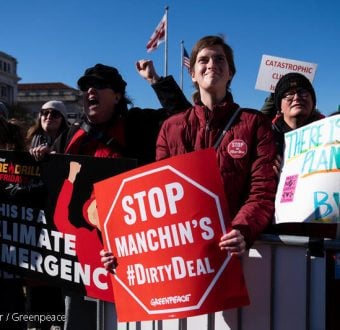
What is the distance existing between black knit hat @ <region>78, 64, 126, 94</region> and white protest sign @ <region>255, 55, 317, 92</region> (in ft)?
12.4

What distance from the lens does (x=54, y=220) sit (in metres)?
2.81

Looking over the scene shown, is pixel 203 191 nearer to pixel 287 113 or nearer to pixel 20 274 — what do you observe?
pixel 287 113

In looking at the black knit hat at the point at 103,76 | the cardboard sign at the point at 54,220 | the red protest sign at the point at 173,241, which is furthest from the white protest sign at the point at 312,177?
the black knit hat at the point at 103,76

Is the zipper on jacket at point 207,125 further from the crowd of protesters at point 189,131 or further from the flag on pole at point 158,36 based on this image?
the flag on pole at point 158,36

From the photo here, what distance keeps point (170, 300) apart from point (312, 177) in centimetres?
86

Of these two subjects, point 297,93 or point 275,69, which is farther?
point 275,69

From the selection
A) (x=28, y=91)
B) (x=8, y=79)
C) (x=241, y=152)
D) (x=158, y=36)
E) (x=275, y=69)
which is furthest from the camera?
(x=28, y=91)

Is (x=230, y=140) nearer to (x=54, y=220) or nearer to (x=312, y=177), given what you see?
(x=312, y=177)

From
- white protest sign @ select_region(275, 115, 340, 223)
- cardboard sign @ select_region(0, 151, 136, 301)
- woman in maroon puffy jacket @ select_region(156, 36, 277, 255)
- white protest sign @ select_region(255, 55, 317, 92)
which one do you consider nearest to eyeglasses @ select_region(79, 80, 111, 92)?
cardboard sign @ select_region(0, 151, 136, 301)

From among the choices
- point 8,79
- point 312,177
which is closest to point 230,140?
point 312,177

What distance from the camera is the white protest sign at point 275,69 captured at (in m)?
6.20

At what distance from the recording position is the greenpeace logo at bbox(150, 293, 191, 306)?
1974mm

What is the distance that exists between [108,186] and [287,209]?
0.87m

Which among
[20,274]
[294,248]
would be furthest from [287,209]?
[20,274]
